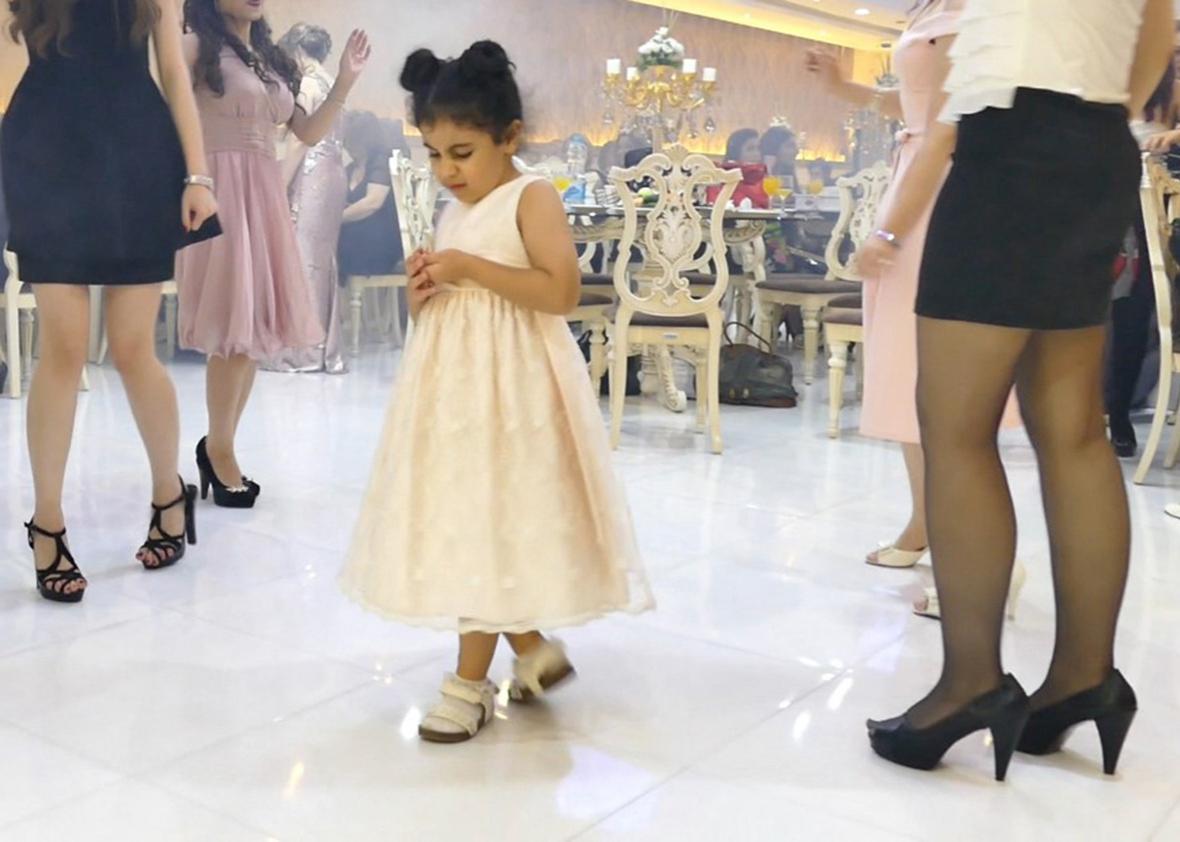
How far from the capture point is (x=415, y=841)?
156cm

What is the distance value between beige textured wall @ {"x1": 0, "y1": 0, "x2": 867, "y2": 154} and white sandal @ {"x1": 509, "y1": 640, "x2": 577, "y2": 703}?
13.0 feet

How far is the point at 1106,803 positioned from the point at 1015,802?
0.13 m

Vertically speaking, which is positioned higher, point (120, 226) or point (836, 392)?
point (120, 226)

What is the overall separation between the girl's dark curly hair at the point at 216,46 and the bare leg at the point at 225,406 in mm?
720

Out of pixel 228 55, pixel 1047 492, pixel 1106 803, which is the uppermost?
pixel 228 55

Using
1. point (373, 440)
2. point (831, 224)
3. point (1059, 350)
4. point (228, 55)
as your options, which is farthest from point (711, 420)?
point (831, 224)

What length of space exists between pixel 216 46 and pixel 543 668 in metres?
1.98

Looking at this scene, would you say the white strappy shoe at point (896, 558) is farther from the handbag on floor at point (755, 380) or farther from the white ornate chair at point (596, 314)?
the handbag on floor at point (755, 380)

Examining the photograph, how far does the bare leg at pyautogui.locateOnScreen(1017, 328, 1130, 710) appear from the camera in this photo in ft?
5.74

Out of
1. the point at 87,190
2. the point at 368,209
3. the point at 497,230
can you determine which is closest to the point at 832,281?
the point at 368,209

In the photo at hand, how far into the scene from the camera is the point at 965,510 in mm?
1718

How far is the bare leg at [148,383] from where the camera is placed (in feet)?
8.41

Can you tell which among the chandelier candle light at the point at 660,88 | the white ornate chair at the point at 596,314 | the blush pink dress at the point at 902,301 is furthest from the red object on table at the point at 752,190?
the blush pink dress at the point at 902,301

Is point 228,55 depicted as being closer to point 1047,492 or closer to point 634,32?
point 1047,492
